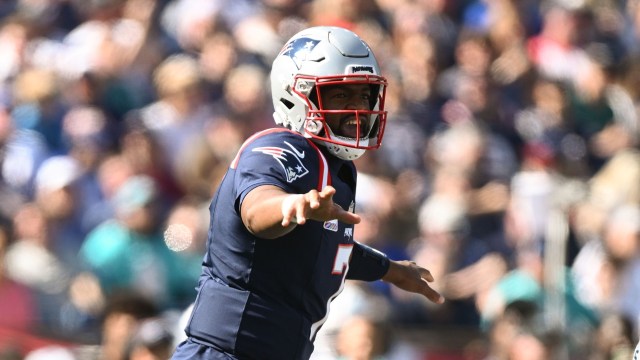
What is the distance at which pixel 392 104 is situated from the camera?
11.0 metres

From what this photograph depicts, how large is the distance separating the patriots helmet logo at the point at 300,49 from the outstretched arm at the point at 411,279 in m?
1.17

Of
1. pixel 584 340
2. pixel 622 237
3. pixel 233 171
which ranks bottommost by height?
pixel 584 340

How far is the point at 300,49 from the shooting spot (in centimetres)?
526

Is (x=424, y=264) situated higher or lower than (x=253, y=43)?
lower

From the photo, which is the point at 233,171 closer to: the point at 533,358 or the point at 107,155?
the point at 533,358

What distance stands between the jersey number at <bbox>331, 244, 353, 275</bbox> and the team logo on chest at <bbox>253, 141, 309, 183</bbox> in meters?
0.52

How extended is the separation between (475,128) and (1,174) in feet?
12.8

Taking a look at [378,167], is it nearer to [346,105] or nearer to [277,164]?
[346,105]

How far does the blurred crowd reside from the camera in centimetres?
898

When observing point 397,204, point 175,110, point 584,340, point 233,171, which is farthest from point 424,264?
point 233,171

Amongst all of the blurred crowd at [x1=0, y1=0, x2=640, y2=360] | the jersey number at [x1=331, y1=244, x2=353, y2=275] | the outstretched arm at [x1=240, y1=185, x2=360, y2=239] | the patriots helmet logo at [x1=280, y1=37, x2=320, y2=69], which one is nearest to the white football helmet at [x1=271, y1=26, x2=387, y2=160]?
the patriots helmet logo at [x1=280, y1=37, x2=320, y2=69]

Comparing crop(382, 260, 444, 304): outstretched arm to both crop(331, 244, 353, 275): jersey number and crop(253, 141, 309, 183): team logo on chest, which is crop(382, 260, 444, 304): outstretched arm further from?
crop(253, 141, 309, 183): team logo on chest

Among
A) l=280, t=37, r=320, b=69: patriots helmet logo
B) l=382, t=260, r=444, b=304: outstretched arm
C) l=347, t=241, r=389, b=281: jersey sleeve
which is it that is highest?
l=280, t=37, r=320, b=69: patriots helmet logo

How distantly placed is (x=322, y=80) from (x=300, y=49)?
8.8 inches
